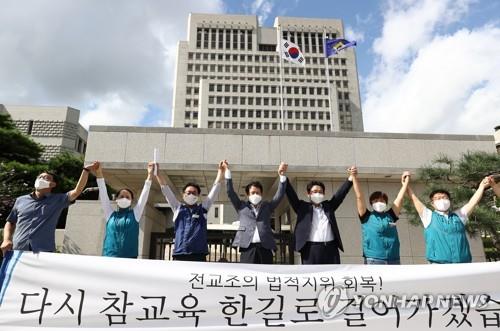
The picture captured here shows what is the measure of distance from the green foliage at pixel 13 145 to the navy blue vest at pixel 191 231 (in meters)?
17.6

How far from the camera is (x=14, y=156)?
18.5 meters

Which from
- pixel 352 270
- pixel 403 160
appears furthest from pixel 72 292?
pixel 403 160

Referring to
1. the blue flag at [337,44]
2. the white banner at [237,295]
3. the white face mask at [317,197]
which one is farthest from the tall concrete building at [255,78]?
the white banner at [237,295]

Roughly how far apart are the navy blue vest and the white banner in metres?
0.58

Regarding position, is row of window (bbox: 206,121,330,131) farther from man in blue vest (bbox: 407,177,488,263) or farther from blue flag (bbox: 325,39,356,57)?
man in blue vest (bbox: 407,177,488,263)

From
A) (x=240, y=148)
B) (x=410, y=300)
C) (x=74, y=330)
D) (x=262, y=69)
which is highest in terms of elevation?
(x=262, y=69)

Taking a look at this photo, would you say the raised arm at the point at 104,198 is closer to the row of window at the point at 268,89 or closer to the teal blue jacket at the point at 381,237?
the teal blue jacket at the point at 381,237

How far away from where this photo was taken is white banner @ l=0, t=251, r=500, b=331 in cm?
292

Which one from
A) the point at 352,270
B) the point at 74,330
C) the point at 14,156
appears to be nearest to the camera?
the point at 74,330

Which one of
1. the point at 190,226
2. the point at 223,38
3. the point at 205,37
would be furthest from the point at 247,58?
the point at 190,226

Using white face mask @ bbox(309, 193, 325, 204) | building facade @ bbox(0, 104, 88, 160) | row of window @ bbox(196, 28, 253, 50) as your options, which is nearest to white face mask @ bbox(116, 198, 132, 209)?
white face mask @ bbox(309, 193, 325, 204)

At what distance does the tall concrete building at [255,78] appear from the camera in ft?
225

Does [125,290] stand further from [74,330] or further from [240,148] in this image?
[240,148]

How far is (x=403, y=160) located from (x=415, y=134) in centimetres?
82
